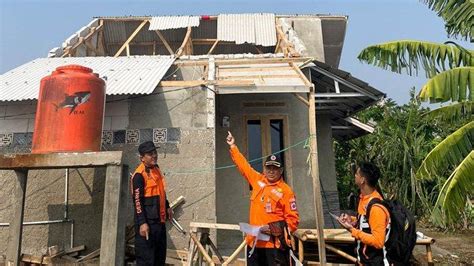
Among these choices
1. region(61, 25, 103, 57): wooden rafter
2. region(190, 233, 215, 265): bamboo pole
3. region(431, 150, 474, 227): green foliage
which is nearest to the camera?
region(190, 233, 215, 265): bamboo pole

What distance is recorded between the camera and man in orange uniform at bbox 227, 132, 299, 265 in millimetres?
3867

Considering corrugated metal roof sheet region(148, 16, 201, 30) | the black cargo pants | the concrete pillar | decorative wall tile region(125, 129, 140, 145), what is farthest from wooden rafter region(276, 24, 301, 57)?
the black cargo pants

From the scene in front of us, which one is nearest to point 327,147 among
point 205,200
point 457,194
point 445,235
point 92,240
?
point 457,194

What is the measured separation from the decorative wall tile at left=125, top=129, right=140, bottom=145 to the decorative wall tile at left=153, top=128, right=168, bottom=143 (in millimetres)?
260

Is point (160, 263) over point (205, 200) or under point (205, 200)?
under

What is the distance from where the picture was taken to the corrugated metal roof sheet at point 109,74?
5.76m

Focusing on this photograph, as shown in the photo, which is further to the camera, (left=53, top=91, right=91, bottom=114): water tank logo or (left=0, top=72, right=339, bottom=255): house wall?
(left=0, top=72, right=339, bottom=255): house wall

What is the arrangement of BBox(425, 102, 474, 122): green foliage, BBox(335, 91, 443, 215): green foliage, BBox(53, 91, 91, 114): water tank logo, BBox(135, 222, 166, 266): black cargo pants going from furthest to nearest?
BBox(335, 91, 443, 215): green foliage < BBox(425, 102, 474, 122): green foliage < BBox(53, 91, 91, 114): water tank logo < BBox(135, 222, 166, 266): black cargo pants

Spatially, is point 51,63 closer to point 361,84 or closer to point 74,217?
point 74,217

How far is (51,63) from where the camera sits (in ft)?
25.5

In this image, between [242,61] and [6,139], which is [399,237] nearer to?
[242,61]

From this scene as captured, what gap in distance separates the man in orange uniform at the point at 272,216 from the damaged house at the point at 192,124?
73.6 inches

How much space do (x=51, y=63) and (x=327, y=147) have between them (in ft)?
21.1

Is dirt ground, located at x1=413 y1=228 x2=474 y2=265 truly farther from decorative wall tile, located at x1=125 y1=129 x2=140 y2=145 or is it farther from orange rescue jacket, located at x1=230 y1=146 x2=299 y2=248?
decorative wall tile, located at x1=125 y1=129 x2=140 y2=145
